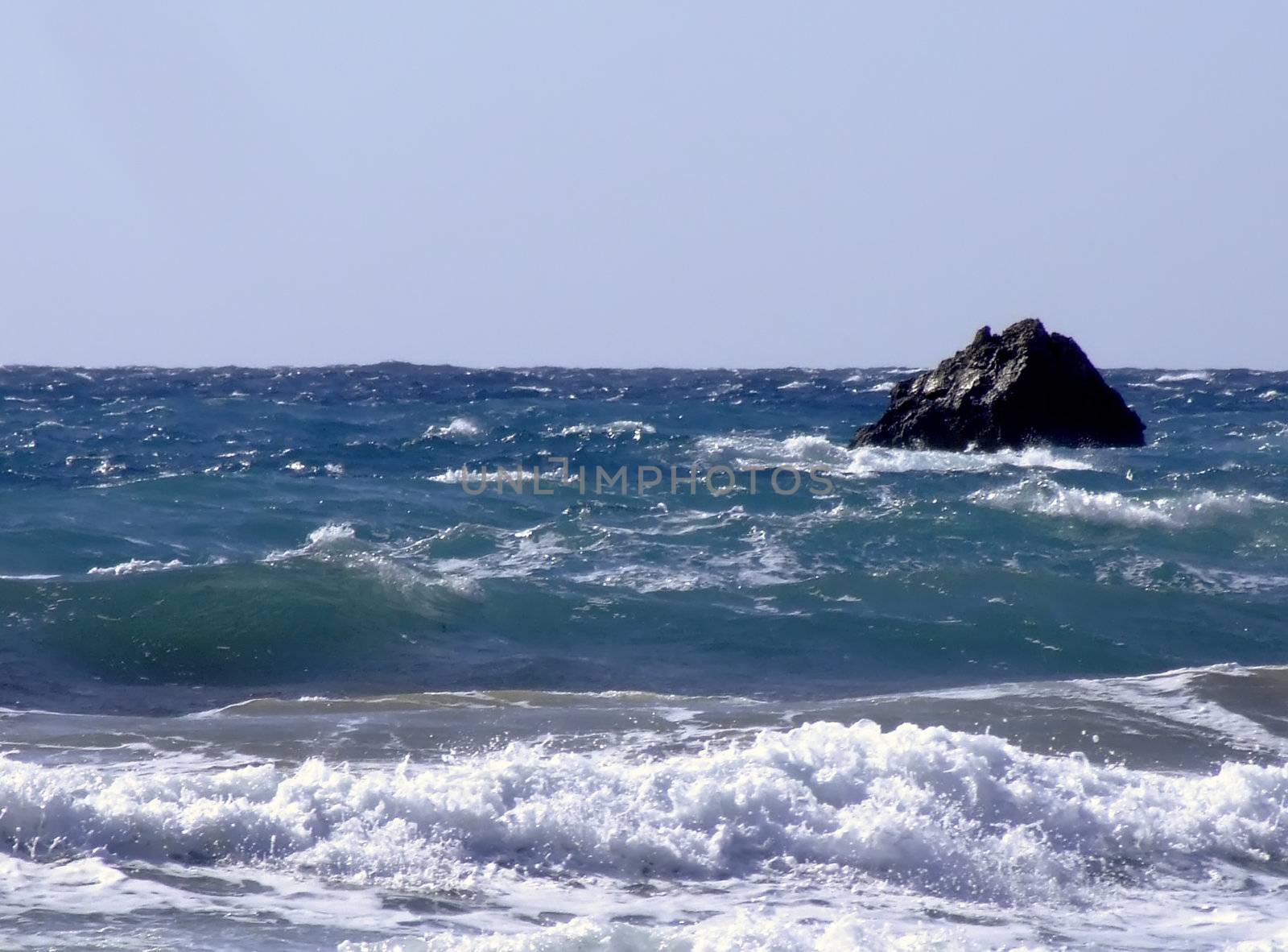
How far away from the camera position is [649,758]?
6508 mm

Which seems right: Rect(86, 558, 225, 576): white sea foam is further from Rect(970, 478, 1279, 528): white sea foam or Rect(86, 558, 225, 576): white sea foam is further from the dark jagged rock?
the dark jagged rock

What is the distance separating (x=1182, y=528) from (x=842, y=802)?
9459 millimetres

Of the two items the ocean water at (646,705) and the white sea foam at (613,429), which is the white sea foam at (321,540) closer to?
the ocean water at (646,705)

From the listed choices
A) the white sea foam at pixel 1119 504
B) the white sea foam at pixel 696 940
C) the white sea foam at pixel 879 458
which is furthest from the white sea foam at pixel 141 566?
the white sea foam at pixel 879 458

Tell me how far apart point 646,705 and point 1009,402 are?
13108 millimetres

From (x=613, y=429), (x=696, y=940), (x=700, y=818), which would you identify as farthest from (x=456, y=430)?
(x=696, y=940)

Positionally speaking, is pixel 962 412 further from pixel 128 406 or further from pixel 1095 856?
pixel 128 406

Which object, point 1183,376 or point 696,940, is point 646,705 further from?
point 1183,376

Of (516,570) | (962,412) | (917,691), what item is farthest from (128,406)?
(917,691)

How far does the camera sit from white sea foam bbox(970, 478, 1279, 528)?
14.4 m

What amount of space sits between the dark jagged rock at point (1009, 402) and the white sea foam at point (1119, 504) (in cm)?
397

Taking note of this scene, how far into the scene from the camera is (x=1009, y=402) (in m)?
19.7

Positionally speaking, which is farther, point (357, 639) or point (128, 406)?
point (128, 406)

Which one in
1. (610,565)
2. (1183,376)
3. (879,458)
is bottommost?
(610,565)
